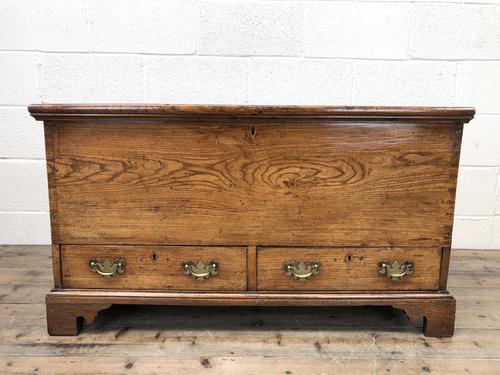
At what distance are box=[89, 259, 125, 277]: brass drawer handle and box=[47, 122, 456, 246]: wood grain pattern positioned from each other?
2.8 inches

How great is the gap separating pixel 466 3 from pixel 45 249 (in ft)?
8.18

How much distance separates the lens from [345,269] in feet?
4.59

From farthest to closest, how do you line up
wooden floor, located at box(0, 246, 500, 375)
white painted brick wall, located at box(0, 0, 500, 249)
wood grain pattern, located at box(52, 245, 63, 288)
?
1. white painted brick wall, located at box(0, 0, 500, 249)
2. wood grain pattern, located at box(52, 245, 63, 288)
3. wooden floor, located at box(0, 246, 500, 375)

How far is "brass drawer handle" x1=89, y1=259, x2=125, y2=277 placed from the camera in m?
1.39

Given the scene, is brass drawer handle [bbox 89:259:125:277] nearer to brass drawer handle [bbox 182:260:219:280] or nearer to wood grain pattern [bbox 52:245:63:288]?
wood grain pattern [bbox 52:245:63:288]

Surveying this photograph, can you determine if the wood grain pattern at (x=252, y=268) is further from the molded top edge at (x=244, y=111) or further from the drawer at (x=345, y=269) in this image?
the molded top edge at (x=244, y=111)

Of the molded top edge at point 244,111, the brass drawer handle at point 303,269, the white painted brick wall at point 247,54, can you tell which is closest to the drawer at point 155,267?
the brass drawer handle at point 303,269

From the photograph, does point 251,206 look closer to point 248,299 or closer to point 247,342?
point 248,299

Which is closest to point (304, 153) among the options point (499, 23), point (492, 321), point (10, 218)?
point (492, 321)

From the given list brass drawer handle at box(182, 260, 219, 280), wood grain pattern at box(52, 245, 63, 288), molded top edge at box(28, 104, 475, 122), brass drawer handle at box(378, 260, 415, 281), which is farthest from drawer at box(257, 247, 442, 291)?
wood grain pattern at box(52, 245, 63, 288)

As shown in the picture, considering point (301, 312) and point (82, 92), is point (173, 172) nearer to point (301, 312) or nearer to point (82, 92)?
point (301, 312)

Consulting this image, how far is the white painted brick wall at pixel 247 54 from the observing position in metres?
2.10

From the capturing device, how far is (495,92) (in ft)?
7.20

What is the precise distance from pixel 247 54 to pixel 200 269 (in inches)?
47.1
